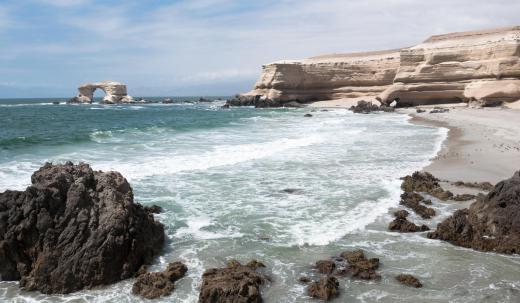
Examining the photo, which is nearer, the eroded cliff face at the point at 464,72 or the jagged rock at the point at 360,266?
the jagged rock at the point at 360,266

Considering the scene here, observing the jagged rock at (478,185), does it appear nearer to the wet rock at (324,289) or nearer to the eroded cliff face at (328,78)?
the wet rock at (324,289)

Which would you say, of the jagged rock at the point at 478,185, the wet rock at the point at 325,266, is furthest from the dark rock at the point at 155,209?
the jagged rock at the point at 478,185

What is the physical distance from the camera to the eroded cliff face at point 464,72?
135ft

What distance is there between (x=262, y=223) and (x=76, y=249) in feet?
13.2

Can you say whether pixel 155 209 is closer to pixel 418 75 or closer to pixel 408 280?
pixel 408 280

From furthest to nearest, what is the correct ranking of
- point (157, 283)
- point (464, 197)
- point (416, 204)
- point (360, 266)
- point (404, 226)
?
point (464, 197) < point (416, 204) < point (404, 226) < point (360, 266) < point (157, 283)

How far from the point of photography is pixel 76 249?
729 cm

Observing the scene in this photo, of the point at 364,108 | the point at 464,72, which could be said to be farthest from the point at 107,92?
the point at 464,72

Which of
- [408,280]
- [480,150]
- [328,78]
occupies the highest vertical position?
[328,78]

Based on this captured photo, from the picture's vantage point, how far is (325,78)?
63.9 m

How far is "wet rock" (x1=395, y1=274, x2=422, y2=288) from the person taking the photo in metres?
6.90

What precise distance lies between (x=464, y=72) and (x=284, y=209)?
1550 inches

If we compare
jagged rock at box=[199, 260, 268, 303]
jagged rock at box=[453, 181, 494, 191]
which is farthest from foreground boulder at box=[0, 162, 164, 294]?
jagged rock at box=[453, 181, 494, 191]

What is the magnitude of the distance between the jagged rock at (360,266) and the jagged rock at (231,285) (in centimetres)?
143
